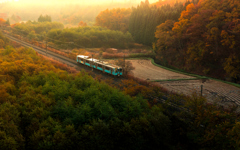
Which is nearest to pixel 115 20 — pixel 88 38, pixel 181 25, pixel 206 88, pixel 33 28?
pixel 88 38

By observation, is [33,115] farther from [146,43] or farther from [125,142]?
[146,43]

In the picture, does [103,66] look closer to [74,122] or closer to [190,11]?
[74,122]

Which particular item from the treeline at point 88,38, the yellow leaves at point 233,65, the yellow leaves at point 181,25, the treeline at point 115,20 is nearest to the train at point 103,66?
the yellow leaves at point 233,65

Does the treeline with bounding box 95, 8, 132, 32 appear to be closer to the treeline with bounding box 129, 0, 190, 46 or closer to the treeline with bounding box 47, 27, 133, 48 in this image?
the treeline with bounding box 129, 0, 190, 46

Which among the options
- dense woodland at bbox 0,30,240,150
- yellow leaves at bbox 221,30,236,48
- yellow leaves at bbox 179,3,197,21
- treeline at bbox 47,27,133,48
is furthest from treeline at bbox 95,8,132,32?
dense woodland at bbox 0,30,240,150

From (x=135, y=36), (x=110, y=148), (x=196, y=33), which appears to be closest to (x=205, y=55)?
(x=196, y=33)

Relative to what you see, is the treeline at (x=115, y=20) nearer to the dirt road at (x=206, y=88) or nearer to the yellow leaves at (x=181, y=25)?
the yellow leaves at (x=181, y=25)
